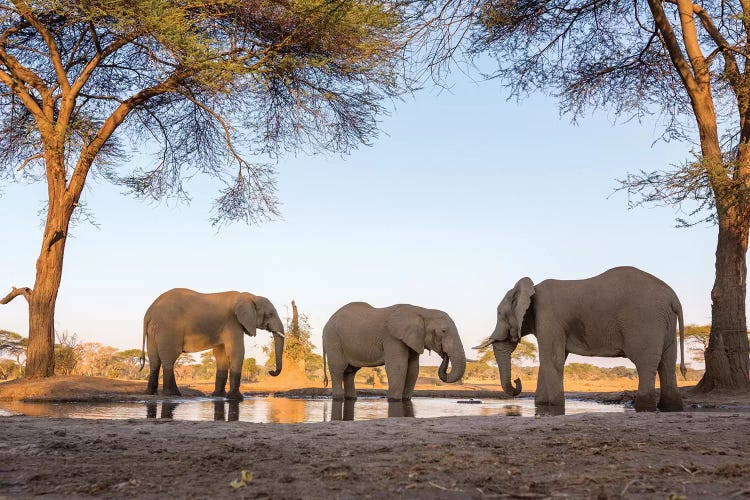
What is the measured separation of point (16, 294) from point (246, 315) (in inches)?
200

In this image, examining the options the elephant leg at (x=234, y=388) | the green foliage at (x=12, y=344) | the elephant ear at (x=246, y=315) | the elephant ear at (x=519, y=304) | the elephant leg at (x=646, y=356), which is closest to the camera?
the elephant leg at (x=646, y=356)

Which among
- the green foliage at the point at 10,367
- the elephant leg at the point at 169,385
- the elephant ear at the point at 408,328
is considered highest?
the elephant ear at the point at 408,328

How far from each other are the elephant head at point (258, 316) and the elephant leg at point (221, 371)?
737 millimetres

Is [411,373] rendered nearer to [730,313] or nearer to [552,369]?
[552,369]

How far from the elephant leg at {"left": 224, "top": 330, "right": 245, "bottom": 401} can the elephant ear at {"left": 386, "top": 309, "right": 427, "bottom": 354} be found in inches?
144

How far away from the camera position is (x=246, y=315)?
15180mm

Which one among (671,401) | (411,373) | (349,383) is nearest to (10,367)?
(349,383)

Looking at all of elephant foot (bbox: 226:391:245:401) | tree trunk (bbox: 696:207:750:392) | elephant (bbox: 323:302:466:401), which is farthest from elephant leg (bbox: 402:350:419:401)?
tree trunk (bbox: 696:207:750:392)

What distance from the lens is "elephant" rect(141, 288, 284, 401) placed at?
15.0 m

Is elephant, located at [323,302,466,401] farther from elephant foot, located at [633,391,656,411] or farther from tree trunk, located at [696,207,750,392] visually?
tree trunk, located at [696,207,750,392]

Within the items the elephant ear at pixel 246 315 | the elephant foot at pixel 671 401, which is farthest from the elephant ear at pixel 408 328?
the elephant ear at pixel 246 315

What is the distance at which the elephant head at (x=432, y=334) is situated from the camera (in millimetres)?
11977

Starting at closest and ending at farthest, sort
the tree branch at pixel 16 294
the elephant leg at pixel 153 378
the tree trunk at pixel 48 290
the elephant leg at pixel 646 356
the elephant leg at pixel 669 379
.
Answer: the elephant leg at pixel 646 356
the elephant leg at pixel 669 379
the elephant leg at pixel 153 378
the tree trunk at pixel 48 290
the tree branch at pixel 16 294

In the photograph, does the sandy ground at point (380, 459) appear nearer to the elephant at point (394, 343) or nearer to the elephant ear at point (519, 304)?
the elephant ear at point (519, 304)
